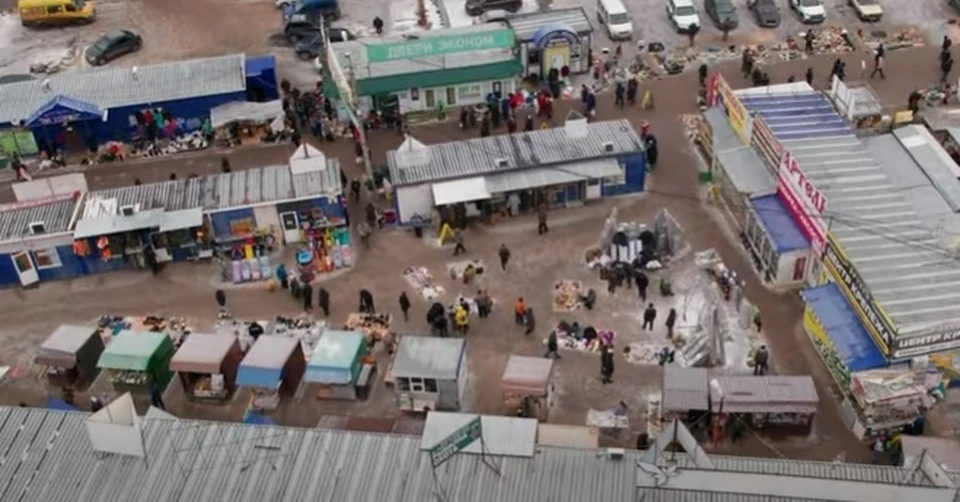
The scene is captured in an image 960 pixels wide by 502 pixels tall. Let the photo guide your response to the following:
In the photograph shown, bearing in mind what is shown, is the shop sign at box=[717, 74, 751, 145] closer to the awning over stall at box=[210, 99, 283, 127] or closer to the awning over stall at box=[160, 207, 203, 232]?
the awning over stall at box=[210, 99, 283, 127]

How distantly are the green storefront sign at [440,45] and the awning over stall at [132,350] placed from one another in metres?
18.7

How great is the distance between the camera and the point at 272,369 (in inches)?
1325

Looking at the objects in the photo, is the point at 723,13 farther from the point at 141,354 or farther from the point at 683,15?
the point at 141,354

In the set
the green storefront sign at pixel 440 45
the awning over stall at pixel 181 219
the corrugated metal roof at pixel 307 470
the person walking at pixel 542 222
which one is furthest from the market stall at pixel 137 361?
the green storefront sign at pixel 440 45

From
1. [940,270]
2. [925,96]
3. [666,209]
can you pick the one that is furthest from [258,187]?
[925,96]

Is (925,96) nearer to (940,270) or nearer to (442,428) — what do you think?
(940,270)

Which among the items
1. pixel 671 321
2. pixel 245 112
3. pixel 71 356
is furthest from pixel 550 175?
pixel 71 356

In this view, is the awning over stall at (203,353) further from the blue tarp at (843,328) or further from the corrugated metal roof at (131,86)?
the blue tarp at (843,328)

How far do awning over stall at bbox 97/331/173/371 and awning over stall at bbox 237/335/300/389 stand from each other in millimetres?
3182

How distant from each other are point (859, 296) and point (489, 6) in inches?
→ 1139

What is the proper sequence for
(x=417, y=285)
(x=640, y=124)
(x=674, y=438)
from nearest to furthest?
(x=674, y=438) < (x=417, y=285) < (x=640, y=124)

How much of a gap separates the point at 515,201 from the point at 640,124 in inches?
346

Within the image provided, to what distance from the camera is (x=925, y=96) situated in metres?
47.8

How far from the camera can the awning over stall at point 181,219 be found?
4031 cm
